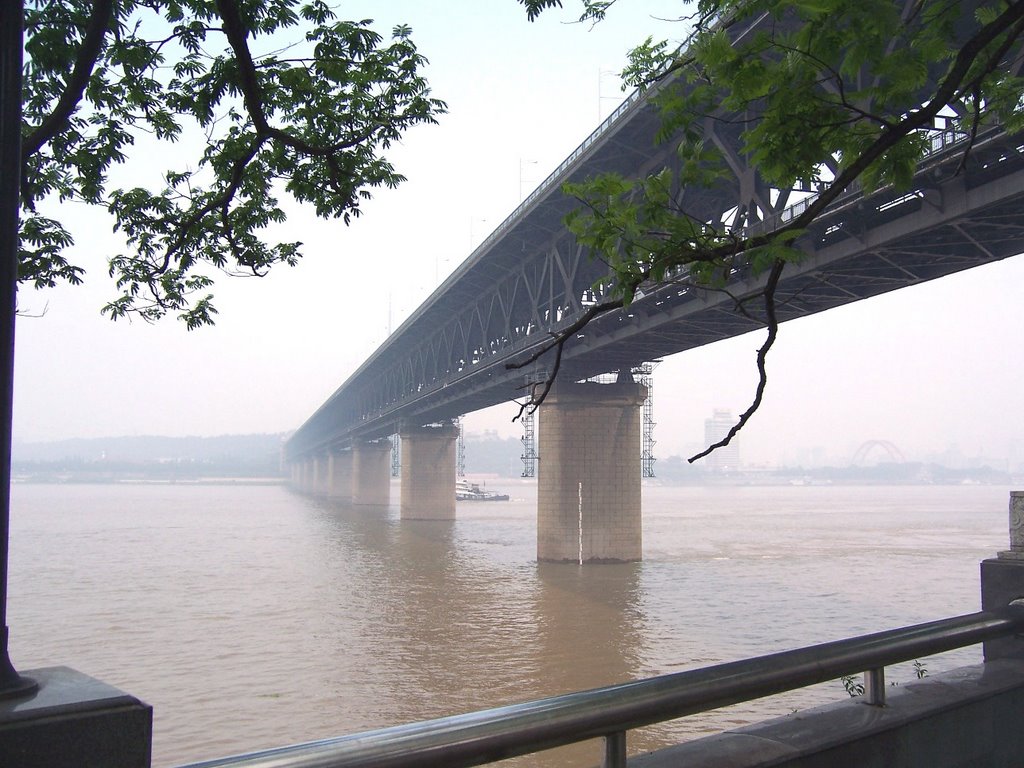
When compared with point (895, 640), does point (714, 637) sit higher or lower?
lower

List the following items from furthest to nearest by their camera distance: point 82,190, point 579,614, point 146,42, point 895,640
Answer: point 579,614 < point 82,190 < point 146,42 < point 895,640

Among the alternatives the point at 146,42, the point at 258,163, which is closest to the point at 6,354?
the point at 146,42

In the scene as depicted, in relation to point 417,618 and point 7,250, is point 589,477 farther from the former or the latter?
point 7,250

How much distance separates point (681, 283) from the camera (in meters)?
6.29

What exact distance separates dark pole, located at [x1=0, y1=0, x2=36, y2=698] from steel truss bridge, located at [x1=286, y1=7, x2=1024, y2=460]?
4089 mm

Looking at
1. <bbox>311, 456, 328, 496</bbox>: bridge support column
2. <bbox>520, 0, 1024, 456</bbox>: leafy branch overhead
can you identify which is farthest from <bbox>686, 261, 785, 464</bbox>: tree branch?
A: <bbox>311, 456, 328, 496</bbox>: bridge support column

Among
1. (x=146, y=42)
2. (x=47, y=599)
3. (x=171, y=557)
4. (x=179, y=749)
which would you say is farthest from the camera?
(x=171, y=557)

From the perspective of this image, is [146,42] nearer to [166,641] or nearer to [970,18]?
[970,18]

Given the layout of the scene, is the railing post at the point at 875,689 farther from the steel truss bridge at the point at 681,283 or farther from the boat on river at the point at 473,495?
the boat on river at the point at 473,495

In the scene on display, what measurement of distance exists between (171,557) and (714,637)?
120 ft

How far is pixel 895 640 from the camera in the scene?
491 centimetres

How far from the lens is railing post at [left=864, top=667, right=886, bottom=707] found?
5023 mm

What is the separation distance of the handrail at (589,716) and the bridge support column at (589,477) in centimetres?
Result: 4266

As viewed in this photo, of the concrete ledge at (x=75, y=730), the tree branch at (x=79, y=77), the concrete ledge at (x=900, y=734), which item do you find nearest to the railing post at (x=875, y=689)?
the concrete ledge at (x=900, y=734)
